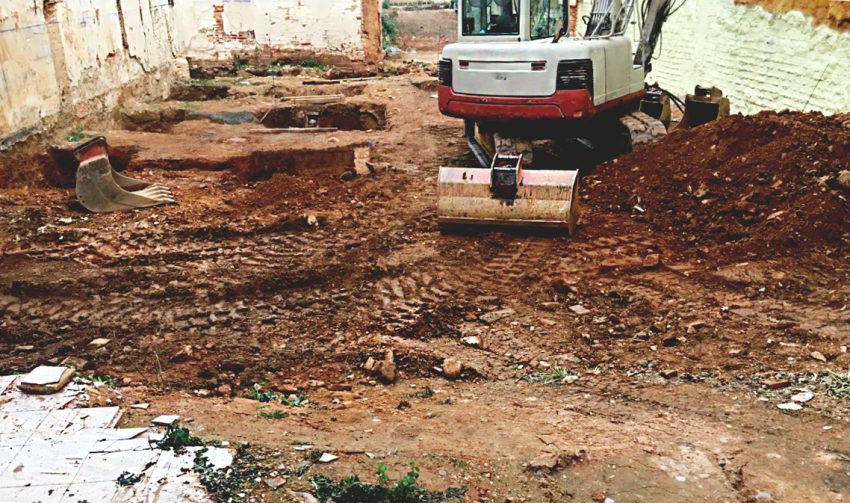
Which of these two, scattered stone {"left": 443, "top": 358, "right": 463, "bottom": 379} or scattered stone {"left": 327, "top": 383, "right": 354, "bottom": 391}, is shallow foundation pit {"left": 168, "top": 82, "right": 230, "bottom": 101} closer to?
scattered stone {"left": 327, "top": 383, "right": 354, "bottom": 391}

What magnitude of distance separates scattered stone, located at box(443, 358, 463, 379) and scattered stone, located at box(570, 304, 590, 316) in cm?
118

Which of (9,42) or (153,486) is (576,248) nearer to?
(153,486)

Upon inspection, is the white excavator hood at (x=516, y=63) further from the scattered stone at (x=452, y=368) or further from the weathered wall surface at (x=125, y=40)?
the weathered wall surface at (x=125, y=40)

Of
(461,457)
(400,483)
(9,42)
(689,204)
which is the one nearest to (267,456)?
(400,483)

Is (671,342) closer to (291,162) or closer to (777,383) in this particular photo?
(777,383)

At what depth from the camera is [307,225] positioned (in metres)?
7.16

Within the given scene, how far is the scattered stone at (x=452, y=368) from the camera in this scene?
465 centimetres

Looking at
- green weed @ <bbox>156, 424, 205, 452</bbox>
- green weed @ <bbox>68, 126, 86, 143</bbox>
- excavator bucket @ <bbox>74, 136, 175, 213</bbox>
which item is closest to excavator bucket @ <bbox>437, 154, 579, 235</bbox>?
excavator bucket @ <bbox>74, 136, 175, 213</bbox>

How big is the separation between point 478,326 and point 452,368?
69 centimetres

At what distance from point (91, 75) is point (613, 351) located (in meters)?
9.41

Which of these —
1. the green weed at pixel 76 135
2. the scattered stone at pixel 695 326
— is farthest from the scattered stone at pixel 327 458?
the green weed at pixel 76 135

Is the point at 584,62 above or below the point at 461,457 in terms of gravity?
above

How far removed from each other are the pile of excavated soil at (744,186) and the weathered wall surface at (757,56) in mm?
2167

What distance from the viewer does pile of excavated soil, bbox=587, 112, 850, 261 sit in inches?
231
